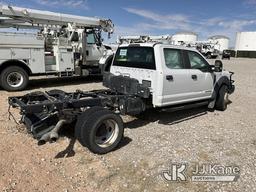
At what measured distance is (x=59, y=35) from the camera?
12.6 metres

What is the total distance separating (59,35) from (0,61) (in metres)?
3.58

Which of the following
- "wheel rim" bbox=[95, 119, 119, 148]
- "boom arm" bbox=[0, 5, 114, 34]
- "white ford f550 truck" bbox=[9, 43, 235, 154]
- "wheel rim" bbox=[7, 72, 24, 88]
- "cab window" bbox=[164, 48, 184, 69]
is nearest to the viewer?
"white ford f550 truck" bbox=[9, 43, 235, 154]

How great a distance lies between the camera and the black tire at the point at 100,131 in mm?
4480

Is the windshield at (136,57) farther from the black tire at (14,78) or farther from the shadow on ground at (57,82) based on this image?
the shadow on ground at (57,82)

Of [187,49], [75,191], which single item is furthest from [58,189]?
[187,49]

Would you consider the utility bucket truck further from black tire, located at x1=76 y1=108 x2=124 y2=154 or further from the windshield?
black tire, located at x1=76 y1=108 x2=124 y2=154

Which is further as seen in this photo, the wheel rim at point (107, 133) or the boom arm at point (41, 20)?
the boom arm at point (41, 20)

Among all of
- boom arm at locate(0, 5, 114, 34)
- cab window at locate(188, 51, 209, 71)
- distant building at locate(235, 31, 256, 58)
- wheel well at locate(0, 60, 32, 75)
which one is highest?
distant building at locate(235, 31, 256, 58)

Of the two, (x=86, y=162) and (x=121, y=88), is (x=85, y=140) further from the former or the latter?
(x=121, y=88)

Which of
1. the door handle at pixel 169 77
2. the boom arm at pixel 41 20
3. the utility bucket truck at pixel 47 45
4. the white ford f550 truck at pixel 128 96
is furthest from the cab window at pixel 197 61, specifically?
the boom arm at pixel 41 20

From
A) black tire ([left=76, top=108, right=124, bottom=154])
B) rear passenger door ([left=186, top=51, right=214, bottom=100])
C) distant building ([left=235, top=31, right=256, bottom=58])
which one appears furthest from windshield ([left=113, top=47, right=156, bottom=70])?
distant building ([left=235, top=31, right=256, bottom=58])

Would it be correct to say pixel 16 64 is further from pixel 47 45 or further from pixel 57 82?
pixel 57 82

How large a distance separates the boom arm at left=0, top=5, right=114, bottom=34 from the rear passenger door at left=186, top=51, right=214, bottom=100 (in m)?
7.45

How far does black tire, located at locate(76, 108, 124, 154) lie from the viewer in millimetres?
4480
